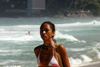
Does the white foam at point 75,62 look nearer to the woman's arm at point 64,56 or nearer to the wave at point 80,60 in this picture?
the wave at point 80,60

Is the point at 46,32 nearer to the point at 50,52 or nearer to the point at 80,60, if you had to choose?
the point at 50,52

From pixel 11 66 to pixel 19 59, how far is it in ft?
5.48

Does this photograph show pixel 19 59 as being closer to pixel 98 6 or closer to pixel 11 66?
pixel 11 66

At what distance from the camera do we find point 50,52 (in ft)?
7.53

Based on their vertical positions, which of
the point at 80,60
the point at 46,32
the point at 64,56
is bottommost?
the point at 80,60

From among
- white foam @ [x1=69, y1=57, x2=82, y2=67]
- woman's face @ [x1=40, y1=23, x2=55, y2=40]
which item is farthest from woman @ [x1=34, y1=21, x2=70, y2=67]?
white foam @ [x1=69, y1=57, x2=82, y2=67]

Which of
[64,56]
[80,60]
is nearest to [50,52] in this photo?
[64,56]

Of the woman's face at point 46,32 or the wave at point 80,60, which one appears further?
the wave at point 80,60

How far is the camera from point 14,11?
11725 cm

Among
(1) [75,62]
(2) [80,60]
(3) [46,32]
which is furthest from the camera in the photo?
(2) [80,60]

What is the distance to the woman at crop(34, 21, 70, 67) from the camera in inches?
88.4

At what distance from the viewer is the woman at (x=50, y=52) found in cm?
225

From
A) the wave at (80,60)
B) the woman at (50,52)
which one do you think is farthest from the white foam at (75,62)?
the woman at (50,52)

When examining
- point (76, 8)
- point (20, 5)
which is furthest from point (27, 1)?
point (76, 8)
